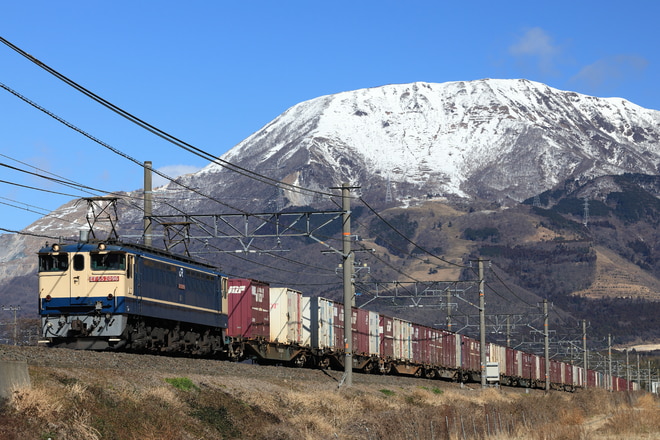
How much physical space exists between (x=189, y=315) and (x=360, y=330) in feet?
72.0

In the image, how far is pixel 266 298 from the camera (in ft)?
171

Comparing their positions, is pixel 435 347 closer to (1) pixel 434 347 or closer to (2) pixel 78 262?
(1) pixel 434 347

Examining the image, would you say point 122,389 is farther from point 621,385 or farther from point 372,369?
point 621,385

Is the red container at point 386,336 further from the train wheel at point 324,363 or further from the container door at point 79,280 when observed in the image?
the container door at point 79,280

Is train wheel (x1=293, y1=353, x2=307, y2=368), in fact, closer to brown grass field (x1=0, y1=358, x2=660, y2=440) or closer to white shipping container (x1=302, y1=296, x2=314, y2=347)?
white shipping container (x1=302, y1=296, x2=314, y2=347)

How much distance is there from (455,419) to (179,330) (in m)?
12.3

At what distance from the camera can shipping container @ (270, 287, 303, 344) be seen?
52.4 metres

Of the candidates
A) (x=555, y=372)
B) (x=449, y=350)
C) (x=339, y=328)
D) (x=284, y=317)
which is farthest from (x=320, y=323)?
(x=555, y=372)

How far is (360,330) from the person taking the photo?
205 ft

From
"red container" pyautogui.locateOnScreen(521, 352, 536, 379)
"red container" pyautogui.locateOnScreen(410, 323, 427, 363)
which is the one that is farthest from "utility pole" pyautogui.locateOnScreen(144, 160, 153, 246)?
"red container" pyautogui.locateOnScreen(521, 352, 536, 379)

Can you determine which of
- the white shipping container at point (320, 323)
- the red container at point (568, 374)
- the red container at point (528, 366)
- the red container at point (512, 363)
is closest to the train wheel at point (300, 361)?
the white shipping container at point (320, 323)

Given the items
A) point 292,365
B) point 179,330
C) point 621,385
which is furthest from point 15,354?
point 621,385

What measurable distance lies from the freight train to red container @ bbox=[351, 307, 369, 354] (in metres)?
0.07

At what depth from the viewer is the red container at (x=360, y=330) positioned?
200 feet
